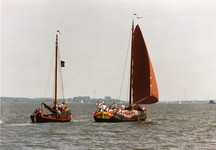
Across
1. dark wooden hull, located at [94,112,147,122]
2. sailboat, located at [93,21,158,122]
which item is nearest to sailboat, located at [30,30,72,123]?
dark wooden hull, located at [94,112,147,122]

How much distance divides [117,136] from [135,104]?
1661cm

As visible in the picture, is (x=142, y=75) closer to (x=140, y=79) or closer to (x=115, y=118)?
(x=140, y=79)

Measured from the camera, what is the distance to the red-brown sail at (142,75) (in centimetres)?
4541

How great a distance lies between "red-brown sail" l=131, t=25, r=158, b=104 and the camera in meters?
45.4

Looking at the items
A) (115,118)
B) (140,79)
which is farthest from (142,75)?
(115,118)

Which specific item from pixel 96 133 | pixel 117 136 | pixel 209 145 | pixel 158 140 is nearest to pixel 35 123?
pixel 96 133

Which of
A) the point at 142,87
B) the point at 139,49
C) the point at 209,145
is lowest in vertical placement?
the point at 209,145

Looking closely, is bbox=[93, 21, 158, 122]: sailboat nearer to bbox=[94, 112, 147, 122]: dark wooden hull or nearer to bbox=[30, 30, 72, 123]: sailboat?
bbox=[94, 112, 147, 122]: dark wooden hull

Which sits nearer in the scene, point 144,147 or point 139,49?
point 144,147

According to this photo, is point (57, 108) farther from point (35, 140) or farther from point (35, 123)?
point (35, 140)

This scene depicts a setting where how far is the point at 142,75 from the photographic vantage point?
151 feet

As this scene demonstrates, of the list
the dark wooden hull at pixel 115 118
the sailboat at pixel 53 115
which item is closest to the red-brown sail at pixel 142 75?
the dark wooden hull at pixel 115 118

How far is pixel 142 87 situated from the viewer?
45781mm

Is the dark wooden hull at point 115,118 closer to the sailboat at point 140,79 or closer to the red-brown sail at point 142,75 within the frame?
the sailboat at point 140,79
